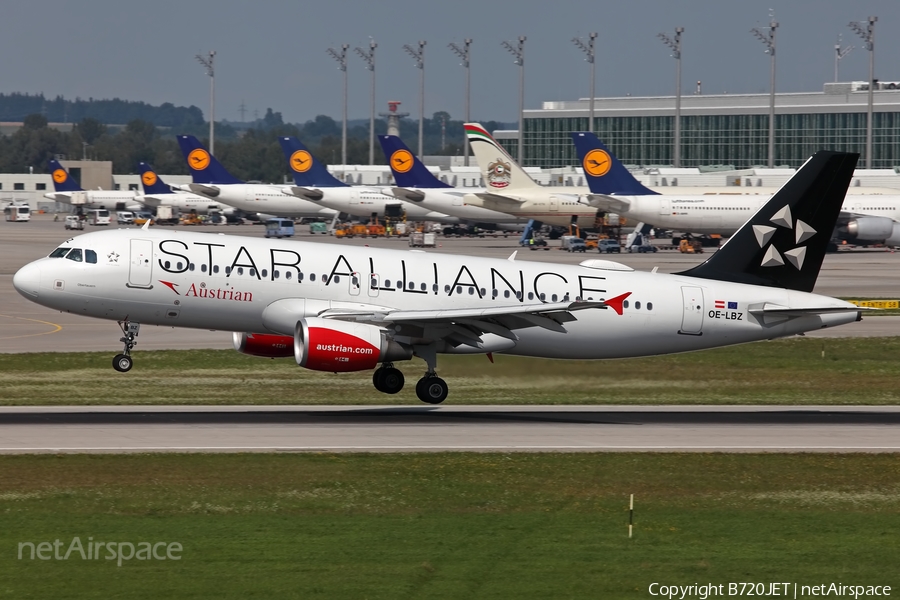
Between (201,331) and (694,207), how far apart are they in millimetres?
68701

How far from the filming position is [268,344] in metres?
37.3

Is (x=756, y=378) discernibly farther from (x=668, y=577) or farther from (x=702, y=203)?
(x=702, y=203)

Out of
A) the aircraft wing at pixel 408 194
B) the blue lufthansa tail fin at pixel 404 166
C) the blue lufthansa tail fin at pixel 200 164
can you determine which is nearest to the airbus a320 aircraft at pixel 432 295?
the aircraft wing at pixel 408 194

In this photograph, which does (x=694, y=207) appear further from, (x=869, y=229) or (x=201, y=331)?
(x=201, y=331)

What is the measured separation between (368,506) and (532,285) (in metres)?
15.6

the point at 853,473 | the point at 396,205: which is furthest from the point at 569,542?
the point at 396,205

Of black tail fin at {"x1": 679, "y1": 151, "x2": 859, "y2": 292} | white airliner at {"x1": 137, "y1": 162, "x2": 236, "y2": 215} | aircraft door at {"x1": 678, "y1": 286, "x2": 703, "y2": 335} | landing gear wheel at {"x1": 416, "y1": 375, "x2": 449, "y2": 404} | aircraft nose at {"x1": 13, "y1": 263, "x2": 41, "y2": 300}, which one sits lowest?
landing gear wheel at {"x1": 416, "y1": 375, "x2": 449, "y2": 404}

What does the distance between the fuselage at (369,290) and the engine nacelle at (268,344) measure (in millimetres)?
991

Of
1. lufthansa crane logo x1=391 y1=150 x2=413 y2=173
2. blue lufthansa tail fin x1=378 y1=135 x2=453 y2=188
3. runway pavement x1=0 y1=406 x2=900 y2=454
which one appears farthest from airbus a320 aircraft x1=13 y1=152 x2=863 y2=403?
lufthansa crane logo x1=391 y1=150 x2=413 y2=173

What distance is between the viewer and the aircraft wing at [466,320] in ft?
113

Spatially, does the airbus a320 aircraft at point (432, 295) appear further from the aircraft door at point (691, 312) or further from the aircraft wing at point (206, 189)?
the aircraft wing at point (206, 189)

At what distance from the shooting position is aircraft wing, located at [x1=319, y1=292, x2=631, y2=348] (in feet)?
113

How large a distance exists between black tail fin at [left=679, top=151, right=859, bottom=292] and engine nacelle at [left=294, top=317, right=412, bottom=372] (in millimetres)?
11075

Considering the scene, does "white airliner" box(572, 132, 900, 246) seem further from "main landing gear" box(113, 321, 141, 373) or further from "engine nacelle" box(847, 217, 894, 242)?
"main landing gear" box(113, 321, 141, 373)
